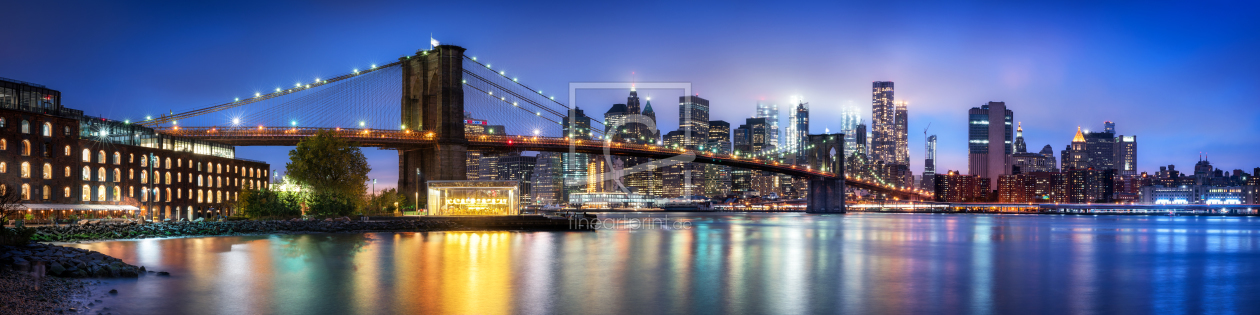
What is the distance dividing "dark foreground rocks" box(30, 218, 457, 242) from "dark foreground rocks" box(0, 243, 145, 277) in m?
12.1

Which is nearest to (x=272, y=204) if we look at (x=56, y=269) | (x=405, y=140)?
(x=405, y=140)

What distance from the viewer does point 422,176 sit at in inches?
2699

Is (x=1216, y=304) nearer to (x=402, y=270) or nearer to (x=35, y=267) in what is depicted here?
(x=402, y=270)

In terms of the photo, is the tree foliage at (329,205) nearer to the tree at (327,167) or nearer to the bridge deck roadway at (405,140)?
the tree at (327,167)

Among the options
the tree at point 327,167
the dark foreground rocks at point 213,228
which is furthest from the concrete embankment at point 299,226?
the tree at point 327,167

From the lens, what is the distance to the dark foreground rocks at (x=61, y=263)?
72.2ft

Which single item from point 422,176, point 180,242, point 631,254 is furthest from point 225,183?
point 631,254

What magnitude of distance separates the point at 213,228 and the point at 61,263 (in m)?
27.8

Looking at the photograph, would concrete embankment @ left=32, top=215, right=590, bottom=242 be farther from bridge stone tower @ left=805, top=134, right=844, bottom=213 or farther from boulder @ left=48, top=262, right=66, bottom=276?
bridge stone tower @ left=805, top=134, right=844, bottom=213

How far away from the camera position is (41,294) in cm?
1817

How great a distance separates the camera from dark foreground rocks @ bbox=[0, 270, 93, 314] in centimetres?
1595

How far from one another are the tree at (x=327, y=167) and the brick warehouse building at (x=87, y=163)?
9493 mm

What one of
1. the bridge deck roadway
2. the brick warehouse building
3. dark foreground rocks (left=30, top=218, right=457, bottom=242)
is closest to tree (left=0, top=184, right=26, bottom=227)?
dark foreground rocks (left=30, top=218, right=457, bottom=242)

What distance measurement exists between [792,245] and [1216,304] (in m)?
25.7
